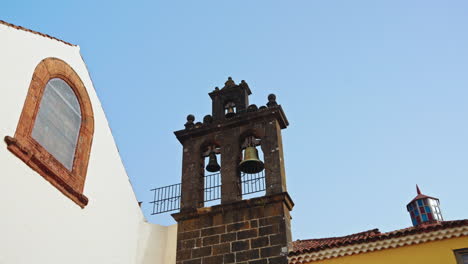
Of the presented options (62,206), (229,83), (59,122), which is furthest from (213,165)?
(62,206)

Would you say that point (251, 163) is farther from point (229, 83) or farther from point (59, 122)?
point (59, 122)

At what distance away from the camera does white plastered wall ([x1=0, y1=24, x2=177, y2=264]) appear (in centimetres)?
579

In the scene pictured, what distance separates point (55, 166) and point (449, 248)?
5417 mm

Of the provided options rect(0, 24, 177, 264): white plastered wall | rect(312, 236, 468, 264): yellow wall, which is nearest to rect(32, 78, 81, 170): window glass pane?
rect(0, 24, 177, 264): white plastered wall

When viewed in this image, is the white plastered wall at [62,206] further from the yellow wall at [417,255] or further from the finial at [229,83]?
the yellow wall at [417,255]

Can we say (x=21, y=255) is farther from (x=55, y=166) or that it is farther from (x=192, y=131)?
(x=192, y=131)

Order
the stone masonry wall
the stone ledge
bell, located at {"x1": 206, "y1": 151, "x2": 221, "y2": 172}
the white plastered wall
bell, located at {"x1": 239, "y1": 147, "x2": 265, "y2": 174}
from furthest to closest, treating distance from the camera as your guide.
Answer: bell, located at {"x1": 206, "y1": 151, "x2": 221, "y2": 172} < bell, located at {"x1": 239, "y1": 147, "x2": 265, "y2": 174} < the stone ledge < the stone masonry wall < the white plastered wall

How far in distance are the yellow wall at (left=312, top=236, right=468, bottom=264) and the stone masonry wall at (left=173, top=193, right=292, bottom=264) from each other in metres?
1.03

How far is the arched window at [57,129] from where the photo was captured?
638 cm

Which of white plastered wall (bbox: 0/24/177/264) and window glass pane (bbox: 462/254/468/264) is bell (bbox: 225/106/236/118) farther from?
window glass pane (bbox: 462/254/468/264)

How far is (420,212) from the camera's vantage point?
1981 cm

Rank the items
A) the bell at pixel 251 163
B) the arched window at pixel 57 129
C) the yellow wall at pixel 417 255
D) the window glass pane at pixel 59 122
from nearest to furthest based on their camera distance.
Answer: the arched window at pixel 57 129
the yellow wall at pixel 417 255
the window glass pane at pixel 59 122
the bell at pixel 251 163

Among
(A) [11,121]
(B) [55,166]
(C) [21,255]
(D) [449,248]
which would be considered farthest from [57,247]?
(D) [449,248]

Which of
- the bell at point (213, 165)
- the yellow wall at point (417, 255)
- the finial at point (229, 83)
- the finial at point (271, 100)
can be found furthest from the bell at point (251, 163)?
the yellow wall at point (417, 255)
